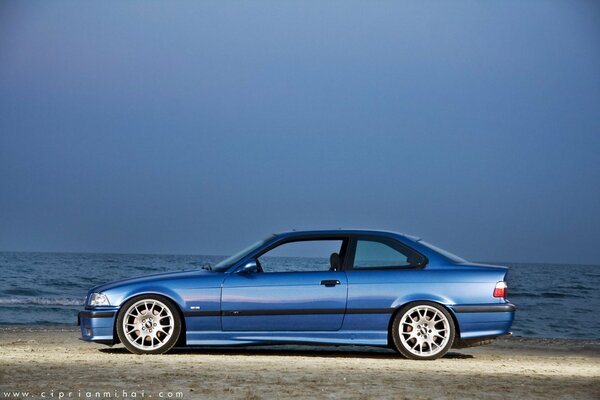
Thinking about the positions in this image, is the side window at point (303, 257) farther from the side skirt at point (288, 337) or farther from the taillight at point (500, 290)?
the taillight at point (500, 290)

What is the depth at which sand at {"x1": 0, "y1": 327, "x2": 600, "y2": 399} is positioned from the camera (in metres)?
7.03

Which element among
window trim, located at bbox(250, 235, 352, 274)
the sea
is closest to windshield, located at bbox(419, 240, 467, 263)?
window trim, located at bbox(250, 235, 352, 274)

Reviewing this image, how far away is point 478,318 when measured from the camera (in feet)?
32.9

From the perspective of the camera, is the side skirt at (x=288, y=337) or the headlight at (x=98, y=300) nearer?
the side skirt at (x=288, y=337)

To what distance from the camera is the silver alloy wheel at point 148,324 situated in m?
10.0

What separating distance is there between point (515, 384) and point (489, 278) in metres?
2.46

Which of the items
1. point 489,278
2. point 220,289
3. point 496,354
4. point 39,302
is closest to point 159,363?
point 220,289

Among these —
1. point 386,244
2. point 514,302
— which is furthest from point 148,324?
point 514,302

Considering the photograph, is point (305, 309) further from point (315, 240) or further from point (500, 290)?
point (500, 290)

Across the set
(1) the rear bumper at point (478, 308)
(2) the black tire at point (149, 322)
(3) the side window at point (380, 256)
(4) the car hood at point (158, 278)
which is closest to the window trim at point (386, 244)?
(3) the side window at point (380, 256)

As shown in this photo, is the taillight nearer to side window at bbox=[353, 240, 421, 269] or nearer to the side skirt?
side window at bbox=[353, 240, 421, 269]

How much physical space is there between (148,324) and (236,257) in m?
1.29

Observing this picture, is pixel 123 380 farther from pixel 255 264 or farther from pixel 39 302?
pixel 39 302

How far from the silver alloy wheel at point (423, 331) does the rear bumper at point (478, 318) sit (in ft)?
0.57
